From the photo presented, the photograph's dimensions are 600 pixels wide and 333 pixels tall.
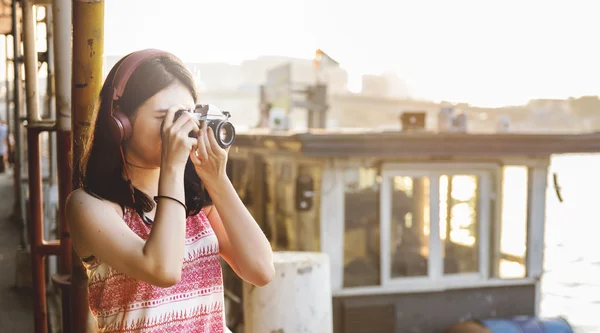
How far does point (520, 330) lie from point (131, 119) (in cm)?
1038

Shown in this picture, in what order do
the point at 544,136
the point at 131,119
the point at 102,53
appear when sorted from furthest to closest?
1. the point at 544,136
2. the point at 102,53
3. the point at 131,119

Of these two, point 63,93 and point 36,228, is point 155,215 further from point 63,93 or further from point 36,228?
point 36,228

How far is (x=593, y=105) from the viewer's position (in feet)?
201

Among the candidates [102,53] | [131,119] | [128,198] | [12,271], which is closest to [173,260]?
[128,198]

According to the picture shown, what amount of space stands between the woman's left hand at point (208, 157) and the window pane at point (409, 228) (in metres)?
9.54

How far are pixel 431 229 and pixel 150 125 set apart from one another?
971 cm

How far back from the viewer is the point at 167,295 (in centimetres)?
152

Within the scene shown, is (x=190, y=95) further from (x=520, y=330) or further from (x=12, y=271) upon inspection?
(x=520, y=330)

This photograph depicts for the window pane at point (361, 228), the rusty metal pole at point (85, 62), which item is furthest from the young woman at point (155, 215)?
the window pane at point (361, 228)

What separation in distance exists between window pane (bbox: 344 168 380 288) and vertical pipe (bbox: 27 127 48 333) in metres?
7.74

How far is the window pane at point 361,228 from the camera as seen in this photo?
10.4m

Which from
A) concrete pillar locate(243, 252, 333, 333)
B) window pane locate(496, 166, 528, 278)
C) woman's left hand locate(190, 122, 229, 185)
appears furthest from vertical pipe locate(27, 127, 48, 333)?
window pane locate(496, 166, 528, 278)

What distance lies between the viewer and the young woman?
1.41 meters

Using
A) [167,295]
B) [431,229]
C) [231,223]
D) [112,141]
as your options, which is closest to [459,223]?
[431,229]
